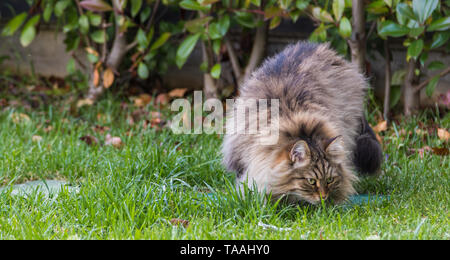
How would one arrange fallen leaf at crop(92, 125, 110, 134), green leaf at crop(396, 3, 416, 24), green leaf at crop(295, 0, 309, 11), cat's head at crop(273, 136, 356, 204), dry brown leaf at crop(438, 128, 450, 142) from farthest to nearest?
fallen leaf at crop(92, 125, 110, 134) → dry brown leaf at crop(438, 128, 450, 142) → green leaf at crop(295, 0, 309, 11) → green leaf at crop(396, 3, 416, 24) → cat's head at crop(273, 136, 356, 204)

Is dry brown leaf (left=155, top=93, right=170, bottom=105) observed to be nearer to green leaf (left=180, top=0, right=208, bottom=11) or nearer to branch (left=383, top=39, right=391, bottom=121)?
green leaf (left=180, top=0, right=208, bottom=11)

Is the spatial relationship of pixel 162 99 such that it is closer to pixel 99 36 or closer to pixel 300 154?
pixel 99 36

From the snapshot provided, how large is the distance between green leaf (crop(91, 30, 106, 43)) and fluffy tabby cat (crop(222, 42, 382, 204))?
2.20 meters

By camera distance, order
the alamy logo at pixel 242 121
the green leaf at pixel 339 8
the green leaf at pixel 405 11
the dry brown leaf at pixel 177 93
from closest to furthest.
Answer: the alamy logo at pixel 242 121 → the green leaf at pixel 405 11 → the green leaf at pixel 339 8 → the dry brown leaf at pixel 177 93

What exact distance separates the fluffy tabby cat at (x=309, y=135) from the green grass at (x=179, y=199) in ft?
0.38

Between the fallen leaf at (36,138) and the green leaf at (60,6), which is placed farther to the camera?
the green leaf at (60,6)

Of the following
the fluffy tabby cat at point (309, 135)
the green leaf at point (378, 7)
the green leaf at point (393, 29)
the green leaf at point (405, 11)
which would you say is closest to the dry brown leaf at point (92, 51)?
the fluffy tabby cat at point (309, 135)

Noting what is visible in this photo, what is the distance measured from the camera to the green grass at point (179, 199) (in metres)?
2.46

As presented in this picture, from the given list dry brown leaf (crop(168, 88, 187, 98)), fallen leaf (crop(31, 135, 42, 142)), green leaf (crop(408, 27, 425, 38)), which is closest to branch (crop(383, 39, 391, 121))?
green leaf (crop(408, 27, 425, 38))

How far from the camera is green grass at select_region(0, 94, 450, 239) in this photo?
2.46m

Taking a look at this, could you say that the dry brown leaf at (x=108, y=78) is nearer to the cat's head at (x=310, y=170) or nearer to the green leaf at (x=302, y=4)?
the green leaf at (x=302, y=4)

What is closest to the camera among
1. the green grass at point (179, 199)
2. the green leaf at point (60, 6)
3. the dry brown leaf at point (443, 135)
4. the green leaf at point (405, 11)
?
the green grass at point (179, 199)

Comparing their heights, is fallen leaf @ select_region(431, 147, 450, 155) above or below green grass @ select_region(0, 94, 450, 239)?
above
